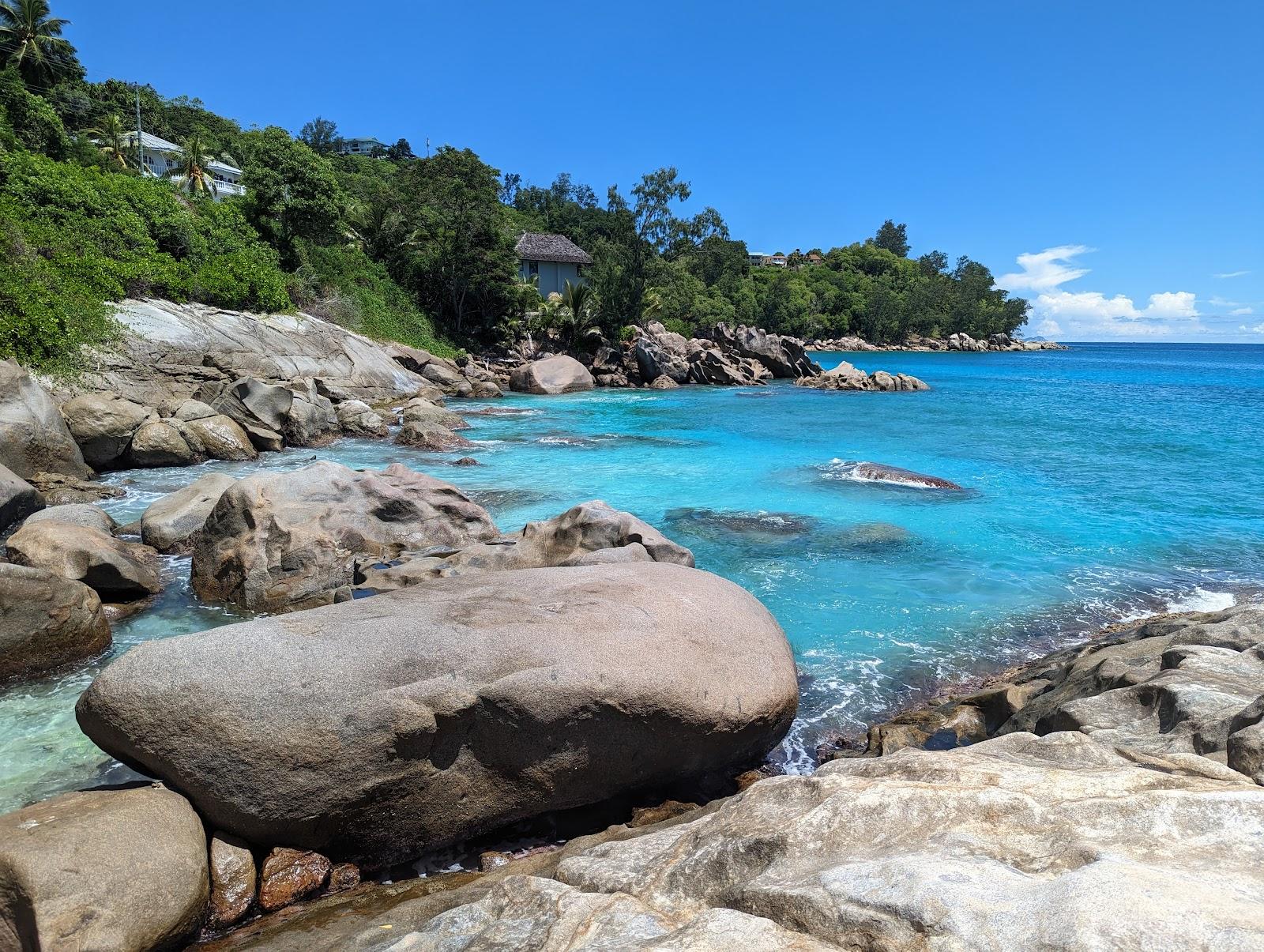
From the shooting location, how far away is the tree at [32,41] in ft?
121

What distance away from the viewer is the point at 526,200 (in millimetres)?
87688

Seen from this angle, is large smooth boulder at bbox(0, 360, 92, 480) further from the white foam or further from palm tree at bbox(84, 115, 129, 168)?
palm tree at bbox(84, 115, 129, 168)

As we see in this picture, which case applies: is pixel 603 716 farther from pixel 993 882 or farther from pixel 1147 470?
pixel 1147 470

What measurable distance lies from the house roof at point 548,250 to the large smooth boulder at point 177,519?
45.1m

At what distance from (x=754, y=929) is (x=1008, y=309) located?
133m

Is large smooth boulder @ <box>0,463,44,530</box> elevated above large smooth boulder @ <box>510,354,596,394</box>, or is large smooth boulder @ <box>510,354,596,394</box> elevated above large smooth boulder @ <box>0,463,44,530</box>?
large smooth boulder @ <box>510,354,596,394</box>

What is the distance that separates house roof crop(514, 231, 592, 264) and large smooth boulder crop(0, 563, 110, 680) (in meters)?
49.0

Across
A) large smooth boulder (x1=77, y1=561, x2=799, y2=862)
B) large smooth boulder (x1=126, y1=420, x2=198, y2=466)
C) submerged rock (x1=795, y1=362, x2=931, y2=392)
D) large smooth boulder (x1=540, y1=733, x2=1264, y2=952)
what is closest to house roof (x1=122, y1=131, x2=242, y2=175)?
large smooth boulder (x1=126, y1=420, x2=198, y2=466)

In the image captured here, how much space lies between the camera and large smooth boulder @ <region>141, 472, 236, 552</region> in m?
9.93

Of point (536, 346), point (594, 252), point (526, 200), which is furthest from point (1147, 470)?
point (526, 200)

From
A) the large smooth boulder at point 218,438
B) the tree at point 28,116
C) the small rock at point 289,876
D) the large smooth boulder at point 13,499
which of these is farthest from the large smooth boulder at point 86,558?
the tree at point 28,116

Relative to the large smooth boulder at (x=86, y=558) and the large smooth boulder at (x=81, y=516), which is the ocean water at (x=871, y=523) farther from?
the large smooth boulder at (x=81, y=516)

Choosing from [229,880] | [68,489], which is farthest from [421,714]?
[68,489]

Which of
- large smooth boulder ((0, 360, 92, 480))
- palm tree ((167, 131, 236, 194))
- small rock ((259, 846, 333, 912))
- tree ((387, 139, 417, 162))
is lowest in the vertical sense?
small rock ((259, 846, 333, 912))
